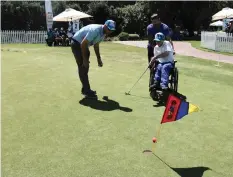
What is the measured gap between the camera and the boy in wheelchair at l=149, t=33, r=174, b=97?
7281 millimetres

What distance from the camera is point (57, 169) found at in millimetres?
4191

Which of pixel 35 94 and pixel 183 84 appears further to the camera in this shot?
pixel 183 84

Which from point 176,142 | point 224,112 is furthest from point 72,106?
point 224,112

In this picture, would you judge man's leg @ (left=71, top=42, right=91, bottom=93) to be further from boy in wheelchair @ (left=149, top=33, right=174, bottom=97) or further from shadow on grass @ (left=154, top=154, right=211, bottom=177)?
shadow on grass @ (left=154, top=154, right=211, bottom=177)

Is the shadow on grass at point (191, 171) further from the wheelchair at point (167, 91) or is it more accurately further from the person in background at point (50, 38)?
the person in background at point (50, 38)

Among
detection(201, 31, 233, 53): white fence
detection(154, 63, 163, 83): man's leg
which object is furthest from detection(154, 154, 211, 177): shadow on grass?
detection(201, 31, 233, 53): white fence

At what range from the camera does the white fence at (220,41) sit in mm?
18509

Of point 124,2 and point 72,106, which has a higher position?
point 124,2

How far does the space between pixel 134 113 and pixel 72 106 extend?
50.3 inches

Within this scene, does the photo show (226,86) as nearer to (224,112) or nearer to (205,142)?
(224,112)

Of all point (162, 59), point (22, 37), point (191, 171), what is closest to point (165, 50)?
point (162, 59)

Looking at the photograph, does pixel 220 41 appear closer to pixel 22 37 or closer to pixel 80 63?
pixel 80 63

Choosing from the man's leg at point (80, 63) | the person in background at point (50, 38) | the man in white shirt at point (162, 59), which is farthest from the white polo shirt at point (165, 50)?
the person in background at point (50, 38)

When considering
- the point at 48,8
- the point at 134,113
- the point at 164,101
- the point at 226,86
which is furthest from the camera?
the point at 48,8
